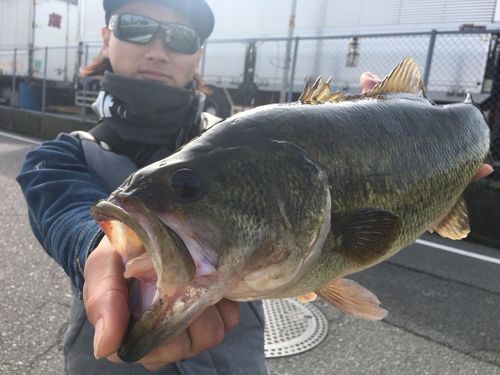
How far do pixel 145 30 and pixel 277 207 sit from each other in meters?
1.22

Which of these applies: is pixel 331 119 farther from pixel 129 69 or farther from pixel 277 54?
pixel 277 54

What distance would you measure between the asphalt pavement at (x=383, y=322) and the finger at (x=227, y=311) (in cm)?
216

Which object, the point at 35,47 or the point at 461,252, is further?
the point at 35,47

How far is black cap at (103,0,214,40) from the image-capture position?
6.86 feet

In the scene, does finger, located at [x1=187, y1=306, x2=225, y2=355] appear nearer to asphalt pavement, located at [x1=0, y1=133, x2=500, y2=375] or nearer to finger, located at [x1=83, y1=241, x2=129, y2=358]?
finger, located at [x1=83, y1=241, x2=129, y2=358]

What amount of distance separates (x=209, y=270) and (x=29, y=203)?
0.99m

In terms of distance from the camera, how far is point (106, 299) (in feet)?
3.22

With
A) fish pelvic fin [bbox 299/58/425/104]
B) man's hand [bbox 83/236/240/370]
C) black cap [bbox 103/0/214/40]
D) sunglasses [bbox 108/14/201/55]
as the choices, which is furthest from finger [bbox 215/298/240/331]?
black cap [bbox 103/0/214/40]

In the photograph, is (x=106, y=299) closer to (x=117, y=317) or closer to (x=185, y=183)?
(x=117, y=317)

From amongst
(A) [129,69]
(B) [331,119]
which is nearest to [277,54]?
(A) [129,69]

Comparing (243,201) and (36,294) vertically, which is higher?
(243,201)

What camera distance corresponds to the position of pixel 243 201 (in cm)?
110

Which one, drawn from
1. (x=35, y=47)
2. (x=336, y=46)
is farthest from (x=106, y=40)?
(x=35, y=47)

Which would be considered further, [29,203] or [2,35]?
[2,35]
